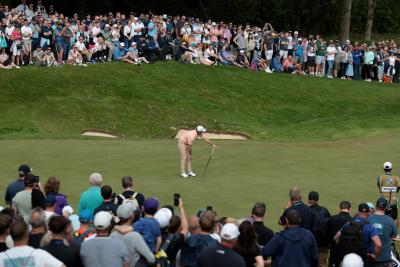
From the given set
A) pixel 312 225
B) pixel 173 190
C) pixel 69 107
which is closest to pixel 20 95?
pixel 69 107

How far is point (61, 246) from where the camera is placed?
1084cm

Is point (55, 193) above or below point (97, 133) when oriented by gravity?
above

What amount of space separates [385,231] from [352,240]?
43.5 inches

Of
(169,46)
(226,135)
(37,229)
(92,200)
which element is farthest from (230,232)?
(169,46)

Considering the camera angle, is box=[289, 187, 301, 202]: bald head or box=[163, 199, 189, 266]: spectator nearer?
box=[163, 199, 189, 266]: spectator

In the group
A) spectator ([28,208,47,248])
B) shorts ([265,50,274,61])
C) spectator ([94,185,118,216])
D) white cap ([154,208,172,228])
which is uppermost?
spectator ([28,208,47,248])

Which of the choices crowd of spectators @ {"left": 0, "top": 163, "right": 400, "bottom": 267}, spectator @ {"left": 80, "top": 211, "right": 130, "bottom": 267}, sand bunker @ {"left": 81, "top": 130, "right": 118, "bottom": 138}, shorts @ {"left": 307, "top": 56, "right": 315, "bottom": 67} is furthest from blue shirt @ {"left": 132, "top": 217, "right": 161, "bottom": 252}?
shorts @ {"left": 307, "top": 56, "right": 315, "bottom": 67}

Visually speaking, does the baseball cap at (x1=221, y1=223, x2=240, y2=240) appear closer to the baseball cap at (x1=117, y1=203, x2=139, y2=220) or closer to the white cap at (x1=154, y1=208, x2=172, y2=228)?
the baseball cap at (x1=117, y1=203, x2=139, y2=220)

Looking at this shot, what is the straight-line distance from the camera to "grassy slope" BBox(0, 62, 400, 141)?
121 feet

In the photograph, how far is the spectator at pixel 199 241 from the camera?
37.0 feet

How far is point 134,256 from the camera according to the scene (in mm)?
11539

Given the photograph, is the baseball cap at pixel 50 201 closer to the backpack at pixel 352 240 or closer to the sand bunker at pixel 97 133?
the backpack at pixel 352 240

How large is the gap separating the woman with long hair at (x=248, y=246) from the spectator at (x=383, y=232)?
3595 millimetres

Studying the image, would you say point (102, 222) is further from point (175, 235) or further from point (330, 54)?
point (330, 54)
